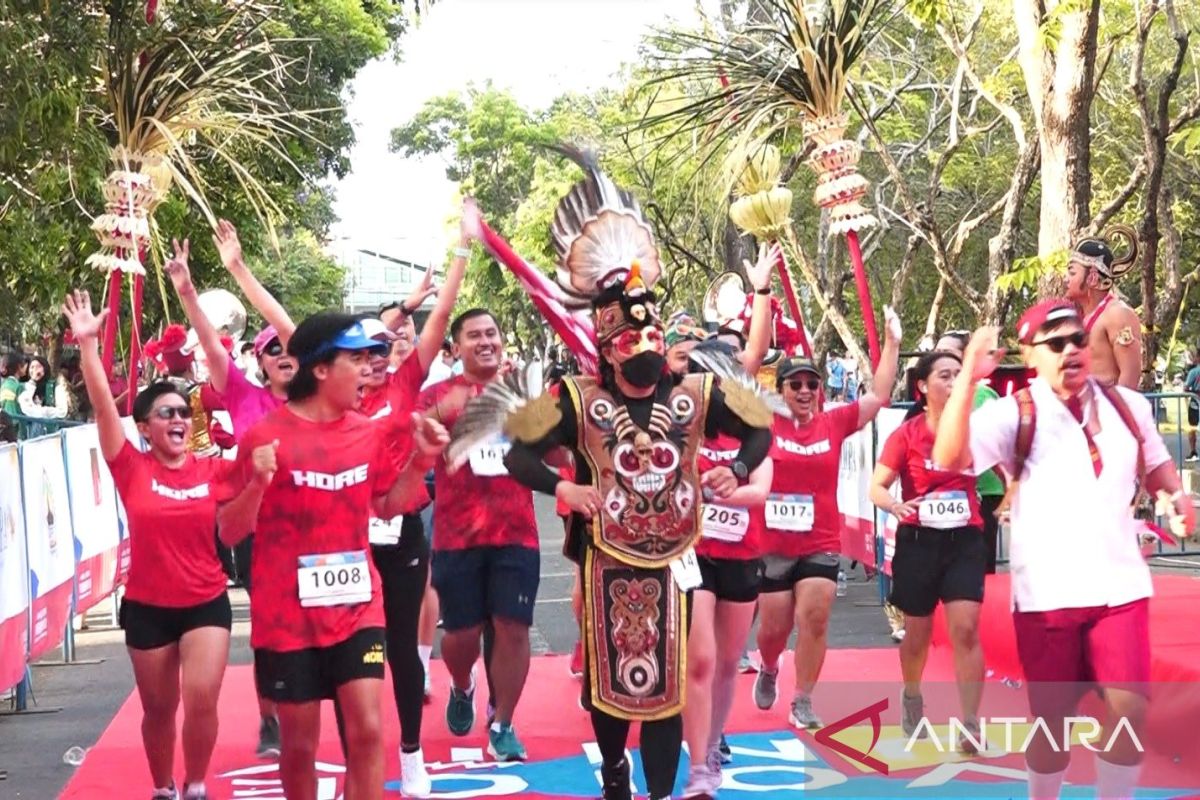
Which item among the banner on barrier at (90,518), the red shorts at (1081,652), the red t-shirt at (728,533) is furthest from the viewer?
the banner on barrier at (90,518)

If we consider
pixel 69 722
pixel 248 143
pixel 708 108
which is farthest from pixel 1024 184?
pixel 69 722

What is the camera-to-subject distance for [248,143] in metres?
10.9

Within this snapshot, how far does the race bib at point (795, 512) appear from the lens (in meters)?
8.59

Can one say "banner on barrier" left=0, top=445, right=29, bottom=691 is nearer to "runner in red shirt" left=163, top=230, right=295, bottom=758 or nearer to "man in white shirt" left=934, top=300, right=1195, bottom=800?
"runner in red shirt" left=163, top=230, right=295, bottom=758

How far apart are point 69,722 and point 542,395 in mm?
4930

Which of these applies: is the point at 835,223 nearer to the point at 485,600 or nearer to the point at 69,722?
the point at 485,600

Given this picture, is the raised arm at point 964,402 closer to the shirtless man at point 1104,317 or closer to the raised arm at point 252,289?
the shirtless man at point 1104,317

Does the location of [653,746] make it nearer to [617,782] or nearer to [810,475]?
[617,782]

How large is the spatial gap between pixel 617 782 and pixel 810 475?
8.93 ft

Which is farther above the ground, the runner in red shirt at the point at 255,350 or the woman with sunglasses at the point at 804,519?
the runner in red shirt at the point at 255,350

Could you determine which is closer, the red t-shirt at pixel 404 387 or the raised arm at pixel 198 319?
the raised arm at pixel 198 319

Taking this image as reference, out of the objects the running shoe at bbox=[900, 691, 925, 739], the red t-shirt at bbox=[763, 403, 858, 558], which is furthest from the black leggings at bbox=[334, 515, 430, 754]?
the running shoe at bbox=[900, 691, 925, 739]

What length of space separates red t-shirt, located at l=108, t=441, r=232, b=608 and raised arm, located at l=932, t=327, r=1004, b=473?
290cm

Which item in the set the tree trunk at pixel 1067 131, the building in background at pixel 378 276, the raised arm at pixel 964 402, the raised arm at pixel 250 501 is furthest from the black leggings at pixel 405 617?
the building in background at pixel 378 276
